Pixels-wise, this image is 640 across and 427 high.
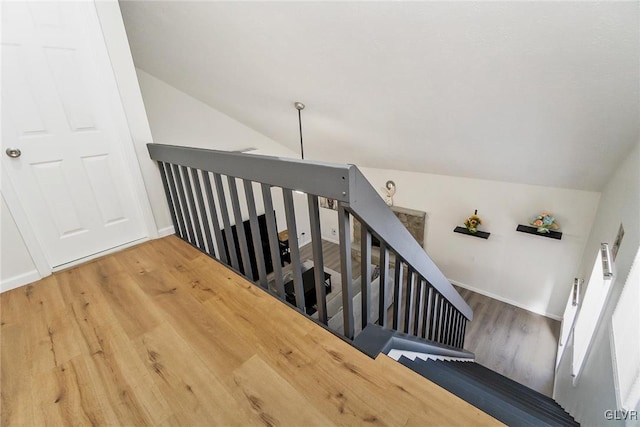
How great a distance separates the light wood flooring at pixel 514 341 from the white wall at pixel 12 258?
462 cm

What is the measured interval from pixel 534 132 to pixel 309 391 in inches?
120

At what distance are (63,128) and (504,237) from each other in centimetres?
552

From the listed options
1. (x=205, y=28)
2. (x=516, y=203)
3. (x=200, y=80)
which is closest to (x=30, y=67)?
(x=205, y=28)

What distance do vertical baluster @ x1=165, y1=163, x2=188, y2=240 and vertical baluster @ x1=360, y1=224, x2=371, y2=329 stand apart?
1611 mm

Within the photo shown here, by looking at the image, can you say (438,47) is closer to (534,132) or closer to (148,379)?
(534,132)

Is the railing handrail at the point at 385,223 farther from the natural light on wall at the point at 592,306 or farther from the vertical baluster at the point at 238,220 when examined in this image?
the natural light on wall at the point at 592,306

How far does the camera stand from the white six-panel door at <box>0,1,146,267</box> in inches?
60.3

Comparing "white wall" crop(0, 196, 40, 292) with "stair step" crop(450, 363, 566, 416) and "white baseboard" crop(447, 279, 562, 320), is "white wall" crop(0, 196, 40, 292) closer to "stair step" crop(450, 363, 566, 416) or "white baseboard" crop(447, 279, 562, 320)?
"stair step" crop(450, 363, 566, 416)

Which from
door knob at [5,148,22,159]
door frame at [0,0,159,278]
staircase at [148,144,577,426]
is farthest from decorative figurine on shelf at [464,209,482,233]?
door knob at [5,148,22,159]

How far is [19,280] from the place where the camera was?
1.66 meters

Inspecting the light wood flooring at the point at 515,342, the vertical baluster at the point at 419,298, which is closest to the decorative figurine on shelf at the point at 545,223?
the light wood flooring at the point at 515,342

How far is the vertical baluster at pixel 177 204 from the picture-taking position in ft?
6.71

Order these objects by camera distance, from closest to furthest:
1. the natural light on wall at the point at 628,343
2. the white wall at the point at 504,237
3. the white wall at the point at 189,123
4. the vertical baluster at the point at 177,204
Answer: the natural light on wall at the point at 628,343 < the vertical baluster at the point at 177,204 < the white wall at the point at 504,237 < the white wall at the point at 189,123

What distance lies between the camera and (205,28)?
258cm
